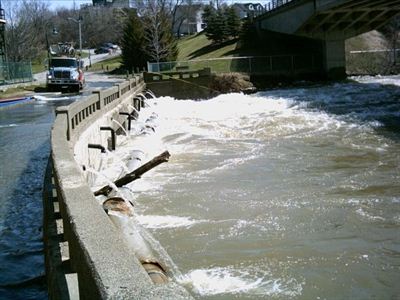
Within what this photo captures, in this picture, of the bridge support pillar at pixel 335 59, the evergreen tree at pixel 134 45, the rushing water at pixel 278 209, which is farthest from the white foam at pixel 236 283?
the evergreen tree at pixel 134 45

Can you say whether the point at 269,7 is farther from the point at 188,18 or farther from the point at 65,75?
the point at 188,18

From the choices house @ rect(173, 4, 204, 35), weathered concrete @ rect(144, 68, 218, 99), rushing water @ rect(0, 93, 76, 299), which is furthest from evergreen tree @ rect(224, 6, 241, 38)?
rushing water @ rect(0, 93, 76, 299)

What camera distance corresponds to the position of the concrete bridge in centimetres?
4456

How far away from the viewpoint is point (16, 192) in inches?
450

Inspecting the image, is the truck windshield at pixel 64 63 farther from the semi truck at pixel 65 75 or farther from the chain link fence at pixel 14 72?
the chain link fence at pixel 14 72

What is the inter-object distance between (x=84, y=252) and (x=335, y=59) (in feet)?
162

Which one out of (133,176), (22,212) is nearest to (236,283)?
(133,176)

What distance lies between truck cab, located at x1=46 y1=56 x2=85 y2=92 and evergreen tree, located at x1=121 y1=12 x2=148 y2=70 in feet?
62.2

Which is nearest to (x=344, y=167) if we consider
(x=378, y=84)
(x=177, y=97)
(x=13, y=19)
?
(x=177, y=97)

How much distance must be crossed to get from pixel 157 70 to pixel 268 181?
111ft

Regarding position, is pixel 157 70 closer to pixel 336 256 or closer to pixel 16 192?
pixel 16 192

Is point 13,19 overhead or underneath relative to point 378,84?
overhead

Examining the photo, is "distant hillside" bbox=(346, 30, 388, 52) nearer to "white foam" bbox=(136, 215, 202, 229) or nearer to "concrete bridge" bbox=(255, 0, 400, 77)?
"concrete bridge" bbox=(255, 0, 400, 77)

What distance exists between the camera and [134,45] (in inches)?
2611
